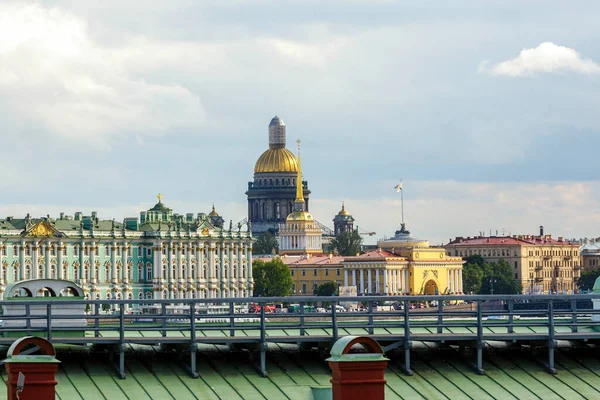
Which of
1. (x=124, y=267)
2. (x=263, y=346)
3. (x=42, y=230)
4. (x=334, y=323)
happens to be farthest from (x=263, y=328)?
(x=124, y=267)

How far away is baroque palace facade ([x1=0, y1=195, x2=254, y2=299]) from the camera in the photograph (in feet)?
541

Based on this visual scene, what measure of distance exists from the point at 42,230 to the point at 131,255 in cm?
1505

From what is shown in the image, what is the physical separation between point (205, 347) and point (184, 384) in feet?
4.04

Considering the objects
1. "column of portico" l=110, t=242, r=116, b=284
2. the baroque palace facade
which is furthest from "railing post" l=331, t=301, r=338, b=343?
"column of portico" l=110, t=242, r=116, b=284

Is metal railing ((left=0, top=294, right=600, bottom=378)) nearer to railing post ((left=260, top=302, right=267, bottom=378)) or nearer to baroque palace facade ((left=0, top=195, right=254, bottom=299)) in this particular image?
railing post ((left=260, top=302, right=267, bottom=378))

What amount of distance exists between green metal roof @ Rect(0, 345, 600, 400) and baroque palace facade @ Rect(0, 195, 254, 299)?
136m

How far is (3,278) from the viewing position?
162m

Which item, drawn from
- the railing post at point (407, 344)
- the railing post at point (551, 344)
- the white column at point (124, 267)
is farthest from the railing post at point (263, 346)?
the white column at point (124, 267)

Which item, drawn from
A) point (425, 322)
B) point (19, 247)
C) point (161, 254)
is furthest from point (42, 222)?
point (425, 322)

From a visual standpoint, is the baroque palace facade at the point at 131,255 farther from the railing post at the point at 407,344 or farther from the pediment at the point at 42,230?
the railing post at the point at 407,344

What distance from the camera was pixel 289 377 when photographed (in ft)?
83.4

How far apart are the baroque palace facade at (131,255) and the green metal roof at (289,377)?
136m

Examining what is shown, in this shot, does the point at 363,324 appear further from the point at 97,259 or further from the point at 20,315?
the point at 97,259

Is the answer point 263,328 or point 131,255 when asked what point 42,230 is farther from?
point 263,328
